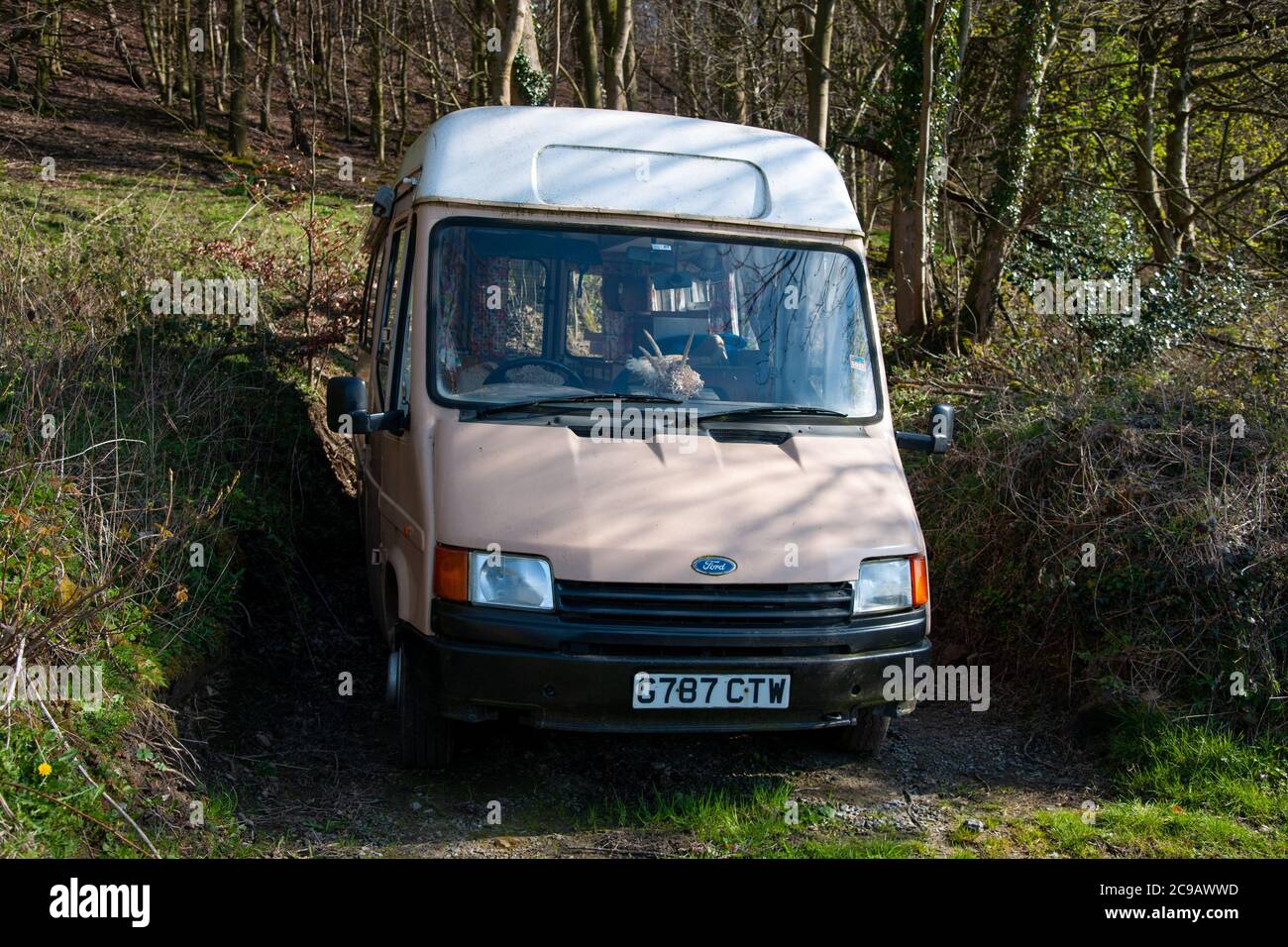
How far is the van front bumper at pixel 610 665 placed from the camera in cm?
441

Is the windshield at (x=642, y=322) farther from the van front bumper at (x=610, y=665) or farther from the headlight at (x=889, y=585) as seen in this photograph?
the van front bumper at (x=610, y=665)

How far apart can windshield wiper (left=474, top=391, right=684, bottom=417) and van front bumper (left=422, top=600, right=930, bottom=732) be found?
92 centimetres

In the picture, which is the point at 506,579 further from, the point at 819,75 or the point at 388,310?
the point at 819,75

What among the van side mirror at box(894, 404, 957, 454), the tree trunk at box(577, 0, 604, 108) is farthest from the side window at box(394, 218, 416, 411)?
the tree trunk at box(577, 0, 604, 108)

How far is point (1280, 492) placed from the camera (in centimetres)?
615

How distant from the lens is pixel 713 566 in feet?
14.9

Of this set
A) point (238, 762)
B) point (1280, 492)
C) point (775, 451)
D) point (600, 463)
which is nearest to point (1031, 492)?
point (1280, 492)

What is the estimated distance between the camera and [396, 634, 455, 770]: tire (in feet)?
15.8

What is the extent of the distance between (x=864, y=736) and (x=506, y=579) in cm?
206

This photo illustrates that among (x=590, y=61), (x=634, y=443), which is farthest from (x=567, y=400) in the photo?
(x=590, y=61)

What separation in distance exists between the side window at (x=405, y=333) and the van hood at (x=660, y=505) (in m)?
0.55

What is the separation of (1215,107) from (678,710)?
13017 mm

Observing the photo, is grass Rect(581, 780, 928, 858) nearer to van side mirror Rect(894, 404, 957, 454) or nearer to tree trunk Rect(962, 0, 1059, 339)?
van side mirror Rect(894, 404, 957, 454)
